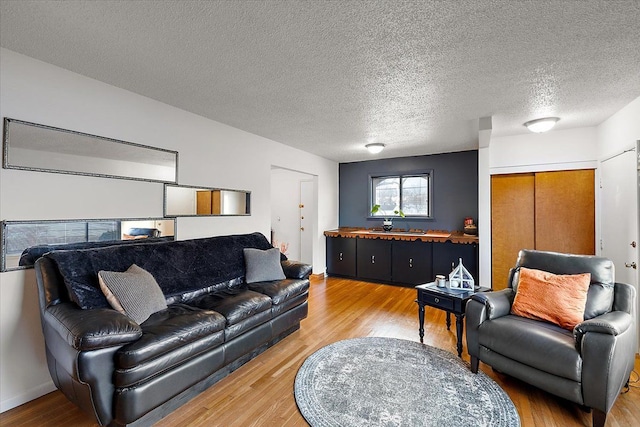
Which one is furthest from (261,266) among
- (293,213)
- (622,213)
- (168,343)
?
(622,213)

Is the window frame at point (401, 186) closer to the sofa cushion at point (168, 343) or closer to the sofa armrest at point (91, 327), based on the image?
the sofa cushion at point (168, 343)

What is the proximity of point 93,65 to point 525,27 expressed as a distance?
2.96 meters

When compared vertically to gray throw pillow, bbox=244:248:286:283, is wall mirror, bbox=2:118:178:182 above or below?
above

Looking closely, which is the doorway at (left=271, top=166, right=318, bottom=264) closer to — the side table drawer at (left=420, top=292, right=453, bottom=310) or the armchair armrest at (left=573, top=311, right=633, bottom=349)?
the side table drawer at (left=420, top=292, right=453, bottom=310)

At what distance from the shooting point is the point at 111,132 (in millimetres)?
2566

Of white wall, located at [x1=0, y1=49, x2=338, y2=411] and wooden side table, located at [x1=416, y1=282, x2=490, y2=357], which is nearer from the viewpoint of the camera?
white wall, located at [x1=0, y1=49, x2=338, y2=411]

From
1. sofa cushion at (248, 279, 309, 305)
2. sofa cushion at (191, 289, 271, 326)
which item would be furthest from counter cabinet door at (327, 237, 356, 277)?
sofa cushion at (191, 289, 271, 326)

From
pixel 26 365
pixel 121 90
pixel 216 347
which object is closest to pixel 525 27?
pixel 216 347

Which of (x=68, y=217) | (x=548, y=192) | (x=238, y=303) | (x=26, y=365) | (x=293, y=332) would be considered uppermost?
(x=548, y=192)

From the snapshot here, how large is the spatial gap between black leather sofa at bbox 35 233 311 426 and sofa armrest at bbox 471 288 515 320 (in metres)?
1.74

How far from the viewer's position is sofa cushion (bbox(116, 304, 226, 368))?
1674 millimetres

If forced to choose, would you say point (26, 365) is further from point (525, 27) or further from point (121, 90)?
point (525, 27)

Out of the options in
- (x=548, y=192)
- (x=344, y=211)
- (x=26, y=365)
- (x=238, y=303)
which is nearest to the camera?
(x=26, y=365)

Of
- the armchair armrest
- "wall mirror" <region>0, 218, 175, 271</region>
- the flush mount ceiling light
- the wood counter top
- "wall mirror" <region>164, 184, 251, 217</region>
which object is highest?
the flush mount ceiling light
